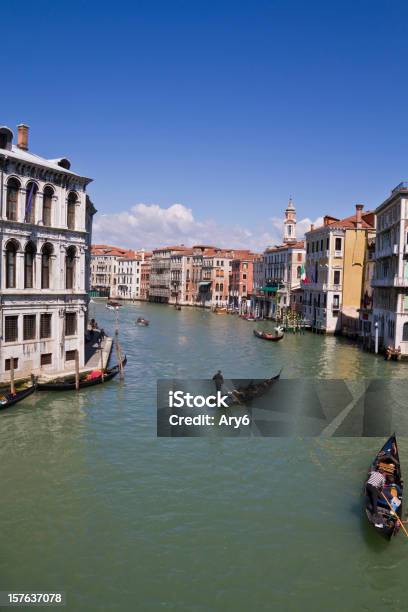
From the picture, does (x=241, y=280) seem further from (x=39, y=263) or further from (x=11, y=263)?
(x=11, y=263)

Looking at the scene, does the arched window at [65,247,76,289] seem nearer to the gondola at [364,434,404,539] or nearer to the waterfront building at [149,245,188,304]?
the gondola at [364,434,404,539]

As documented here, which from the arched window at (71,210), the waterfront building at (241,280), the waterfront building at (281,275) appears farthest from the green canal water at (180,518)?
the waterfront building at (241,280)

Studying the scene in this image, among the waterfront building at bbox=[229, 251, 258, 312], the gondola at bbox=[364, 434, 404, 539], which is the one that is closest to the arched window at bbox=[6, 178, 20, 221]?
the gondola at bbox=[364, 434, 404, 539]

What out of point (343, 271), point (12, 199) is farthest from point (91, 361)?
point (343, 271)

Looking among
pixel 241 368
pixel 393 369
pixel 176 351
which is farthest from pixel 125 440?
pixel 176 351

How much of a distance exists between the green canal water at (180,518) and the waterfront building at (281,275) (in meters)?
46.6

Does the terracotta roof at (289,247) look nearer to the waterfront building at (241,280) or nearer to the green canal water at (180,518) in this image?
the waterfront building at (241,280)

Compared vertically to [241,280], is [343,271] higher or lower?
higher

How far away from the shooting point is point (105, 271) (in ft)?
400

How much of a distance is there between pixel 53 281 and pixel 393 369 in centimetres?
1850

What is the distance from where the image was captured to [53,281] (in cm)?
2261

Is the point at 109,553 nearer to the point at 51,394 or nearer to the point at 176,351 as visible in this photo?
the point at 51,394

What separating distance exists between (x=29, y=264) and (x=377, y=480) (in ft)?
50.0

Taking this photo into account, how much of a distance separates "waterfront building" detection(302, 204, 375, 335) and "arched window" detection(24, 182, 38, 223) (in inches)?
1297
